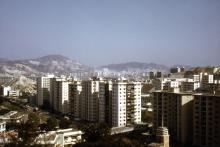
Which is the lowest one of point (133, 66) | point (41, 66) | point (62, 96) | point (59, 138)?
point (59, 138)

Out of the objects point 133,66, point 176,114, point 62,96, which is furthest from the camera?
point 133,66

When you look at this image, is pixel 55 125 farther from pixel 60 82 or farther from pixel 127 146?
pixel 60 82

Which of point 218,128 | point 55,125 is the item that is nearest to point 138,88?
point 55,125

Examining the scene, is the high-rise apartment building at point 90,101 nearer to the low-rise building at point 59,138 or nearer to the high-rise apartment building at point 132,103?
the high-rise apartment building at point 132,103

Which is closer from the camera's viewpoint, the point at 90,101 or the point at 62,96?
the point at 90,101

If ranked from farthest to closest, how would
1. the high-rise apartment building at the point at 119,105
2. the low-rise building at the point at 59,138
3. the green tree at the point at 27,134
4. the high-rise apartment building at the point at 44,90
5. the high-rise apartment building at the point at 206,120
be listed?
1. the high-rise apartment building at the point at 44,90
2. the high-rise apartment building at the point at 119,105
3. the high-rise apartment building at the point at 206,120
4. the low-rise building at the point at 59,138
5. the green tree at the point at 27,134

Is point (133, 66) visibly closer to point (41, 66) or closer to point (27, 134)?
point (41, 66)

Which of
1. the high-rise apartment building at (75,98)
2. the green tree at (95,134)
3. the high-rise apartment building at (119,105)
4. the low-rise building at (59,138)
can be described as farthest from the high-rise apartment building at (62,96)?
the green tree at (95,134)

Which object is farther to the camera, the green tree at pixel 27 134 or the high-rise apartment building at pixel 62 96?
the high-rise apartment building at pixel 62 96

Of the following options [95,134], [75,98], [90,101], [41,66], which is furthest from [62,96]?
[41,66]
